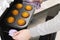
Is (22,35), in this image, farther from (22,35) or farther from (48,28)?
(48,28)

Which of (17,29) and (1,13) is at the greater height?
(1,13)

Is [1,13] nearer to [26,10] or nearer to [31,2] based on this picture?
[26,10]

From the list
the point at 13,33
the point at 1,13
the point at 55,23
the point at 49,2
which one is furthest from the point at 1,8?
the point at 49,2

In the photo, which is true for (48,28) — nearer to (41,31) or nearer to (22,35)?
(41,31)

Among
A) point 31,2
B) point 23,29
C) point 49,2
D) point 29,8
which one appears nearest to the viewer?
point 23,29

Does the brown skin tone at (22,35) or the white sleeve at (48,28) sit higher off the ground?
the white sleeve at (48,28)

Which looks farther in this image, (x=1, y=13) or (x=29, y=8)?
(x=29, y=8)

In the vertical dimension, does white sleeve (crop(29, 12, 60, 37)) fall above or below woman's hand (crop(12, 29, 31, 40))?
above

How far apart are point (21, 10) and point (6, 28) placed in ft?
0.56

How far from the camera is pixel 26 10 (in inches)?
34.5

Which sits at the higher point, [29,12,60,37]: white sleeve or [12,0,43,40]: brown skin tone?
[29,12,60,37]: white sleeve

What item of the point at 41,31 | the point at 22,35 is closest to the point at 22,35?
the point at 22,35

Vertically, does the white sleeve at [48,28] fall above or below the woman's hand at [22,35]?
above

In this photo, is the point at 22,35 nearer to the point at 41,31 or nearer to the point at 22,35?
the point at 22,35
